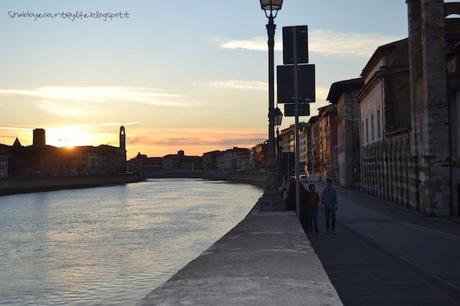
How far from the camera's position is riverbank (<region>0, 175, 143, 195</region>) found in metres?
110

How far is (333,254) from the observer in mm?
14289

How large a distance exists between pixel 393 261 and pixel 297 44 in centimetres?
549

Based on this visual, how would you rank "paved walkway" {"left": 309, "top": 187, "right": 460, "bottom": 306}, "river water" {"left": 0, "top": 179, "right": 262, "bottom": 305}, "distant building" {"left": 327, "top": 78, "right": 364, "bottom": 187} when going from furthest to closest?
"distant building" {"left": 327, "top": 78, "right": 364, "bottom": 187}, "river water" {"left": 0, "top": 179, "right": 262, "bottom": 305}, "paved walkway" {"left": 309, "top": 187, "right": 460, "bottom": 306}

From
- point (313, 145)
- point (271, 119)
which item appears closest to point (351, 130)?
point (271, 119)

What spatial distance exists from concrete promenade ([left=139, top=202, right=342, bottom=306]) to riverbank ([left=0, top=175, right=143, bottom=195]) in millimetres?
102717

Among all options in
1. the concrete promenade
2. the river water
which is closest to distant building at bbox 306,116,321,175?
the river water

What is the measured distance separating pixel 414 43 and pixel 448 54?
198 cm

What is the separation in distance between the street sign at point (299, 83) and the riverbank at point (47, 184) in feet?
322

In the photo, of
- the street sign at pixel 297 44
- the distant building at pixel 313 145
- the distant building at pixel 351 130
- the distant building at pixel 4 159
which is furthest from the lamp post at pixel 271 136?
the distant building at pixel 4 159

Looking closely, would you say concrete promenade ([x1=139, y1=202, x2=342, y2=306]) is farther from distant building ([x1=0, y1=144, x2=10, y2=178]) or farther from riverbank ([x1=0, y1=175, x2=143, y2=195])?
distant building ([x1=0, y1=144, x2=10, y2=178])

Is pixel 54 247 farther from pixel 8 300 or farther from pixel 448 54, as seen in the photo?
pixel 448 54

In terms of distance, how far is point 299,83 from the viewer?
48.0 ft

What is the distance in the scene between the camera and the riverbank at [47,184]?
362 feet

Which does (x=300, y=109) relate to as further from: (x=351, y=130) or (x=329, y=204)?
(x=351, y=130)
